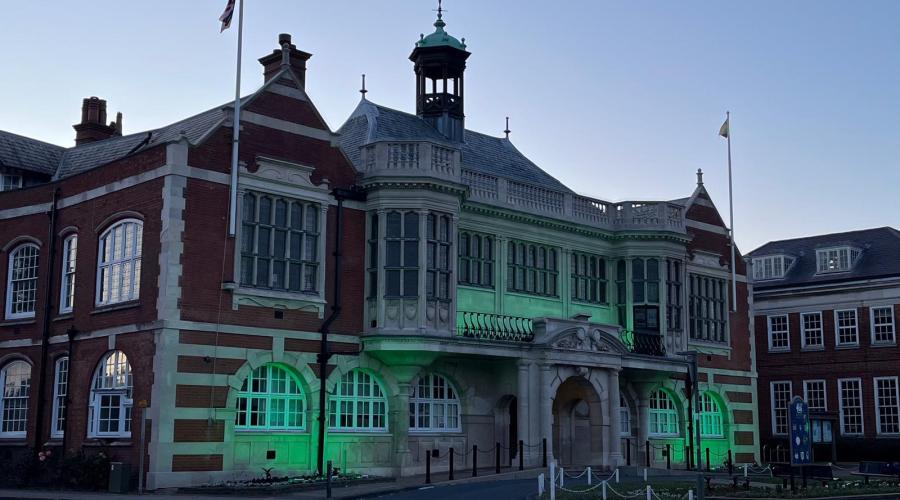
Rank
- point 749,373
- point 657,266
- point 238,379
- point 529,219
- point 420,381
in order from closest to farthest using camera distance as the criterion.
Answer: point 238,379
point 420,381
point 529,219
point 657,266
point 749,373

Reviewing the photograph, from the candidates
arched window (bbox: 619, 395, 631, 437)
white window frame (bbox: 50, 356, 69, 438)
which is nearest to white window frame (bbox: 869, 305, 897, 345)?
arched window (bbox: 619, 395, 631, 437)

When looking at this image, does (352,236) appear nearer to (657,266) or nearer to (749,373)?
(657,266)

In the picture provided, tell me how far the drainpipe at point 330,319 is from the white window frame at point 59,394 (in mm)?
7897

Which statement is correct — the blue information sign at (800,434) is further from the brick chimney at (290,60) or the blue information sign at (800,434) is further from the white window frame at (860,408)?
the white window frame at (860,408)

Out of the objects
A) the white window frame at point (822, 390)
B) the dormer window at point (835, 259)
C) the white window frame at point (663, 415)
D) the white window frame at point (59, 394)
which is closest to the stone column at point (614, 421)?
the white window frame at point (663, 415)

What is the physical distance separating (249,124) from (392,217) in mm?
5482

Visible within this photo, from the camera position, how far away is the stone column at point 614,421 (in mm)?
39188

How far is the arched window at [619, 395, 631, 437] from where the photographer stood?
43431 millimetres

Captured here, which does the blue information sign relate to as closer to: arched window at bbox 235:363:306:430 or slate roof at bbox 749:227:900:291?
arched window at bbox 235:363:306:430

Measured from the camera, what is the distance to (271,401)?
32.6 metres

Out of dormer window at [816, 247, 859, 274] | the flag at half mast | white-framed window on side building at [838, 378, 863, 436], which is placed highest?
the flag at half mast

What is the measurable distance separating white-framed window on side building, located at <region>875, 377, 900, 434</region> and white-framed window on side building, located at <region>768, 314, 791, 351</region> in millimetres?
5177

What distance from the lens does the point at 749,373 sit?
4919 cm

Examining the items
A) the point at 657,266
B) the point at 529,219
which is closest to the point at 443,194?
the point at 529,219
